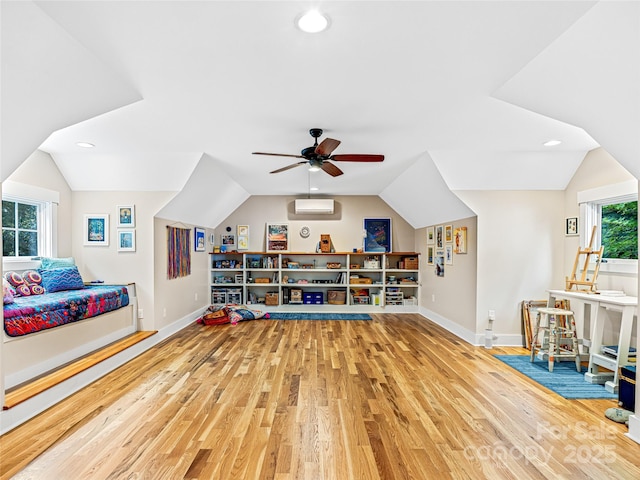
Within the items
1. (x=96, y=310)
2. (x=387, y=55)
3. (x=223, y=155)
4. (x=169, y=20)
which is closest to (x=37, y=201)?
(x=96, y=310)

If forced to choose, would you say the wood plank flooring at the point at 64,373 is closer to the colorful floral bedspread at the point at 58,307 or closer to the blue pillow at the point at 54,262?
the colorful floral bedspread at the point at 58,307

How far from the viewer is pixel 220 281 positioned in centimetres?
738

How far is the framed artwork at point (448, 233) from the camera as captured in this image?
18.4 feet

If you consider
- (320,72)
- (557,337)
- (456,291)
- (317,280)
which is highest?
(320,72)

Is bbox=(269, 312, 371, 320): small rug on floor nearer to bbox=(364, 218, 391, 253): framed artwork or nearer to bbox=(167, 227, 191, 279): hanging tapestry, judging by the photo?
bbox=(364, 218, 391, 253): framed artwork

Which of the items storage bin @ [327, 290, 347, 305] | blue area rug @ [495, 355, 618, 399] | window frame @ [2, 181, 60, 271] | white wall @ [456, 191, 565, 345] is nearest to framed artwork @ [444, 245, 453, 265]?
white wall @ [456, 191, 565, 345]

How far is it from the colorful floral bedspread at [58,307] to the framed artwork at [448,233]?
4909 mm

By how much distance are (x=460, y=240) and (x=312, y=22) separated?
426cm

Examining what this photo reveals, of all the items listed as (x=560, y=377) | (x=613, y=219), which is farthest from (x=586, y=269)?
(x=560, y=377)

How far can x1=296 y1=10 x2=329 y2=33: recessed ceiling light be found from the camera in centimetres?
173

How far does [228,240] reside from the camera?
750 cm

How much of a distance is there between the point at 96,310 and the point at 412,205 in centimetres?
518

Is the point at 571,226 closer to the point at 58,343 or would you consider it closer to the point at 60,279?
the point at 58,343

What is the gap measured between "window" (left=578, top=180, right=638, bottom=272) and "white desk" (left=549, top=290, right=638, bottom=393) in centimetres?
62
